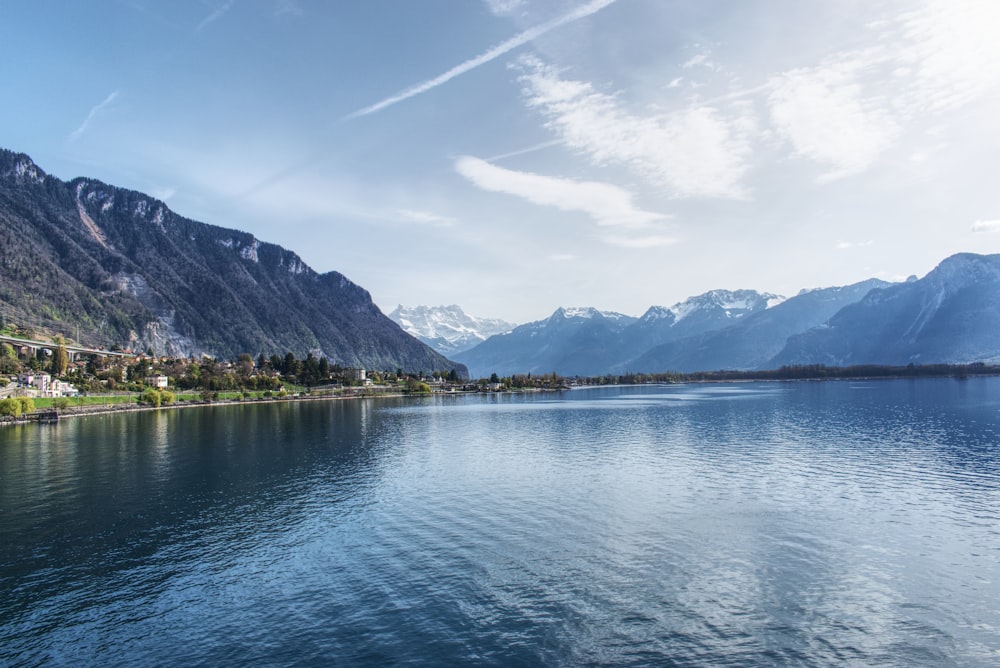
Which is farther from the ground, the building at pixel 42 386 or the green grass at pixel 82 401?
the building at pixel 42 386

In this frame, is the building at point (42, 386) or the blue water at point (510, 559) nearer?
the blue water at point (510, 559)

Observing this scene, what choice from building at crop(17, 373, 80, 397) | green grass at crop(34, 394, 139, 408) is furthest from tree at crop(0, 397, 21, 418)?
A: building at crop(17, 373, 80, 397)

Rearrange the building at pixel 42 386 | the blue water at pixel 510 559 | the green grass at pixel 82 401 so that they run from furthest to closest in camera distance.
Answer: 1. the building at pixel 42 386
2. the green grass at pixel 82 401
3. the blue water at pixel 510 559

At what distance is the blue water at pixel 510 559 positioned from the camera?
27.1 m

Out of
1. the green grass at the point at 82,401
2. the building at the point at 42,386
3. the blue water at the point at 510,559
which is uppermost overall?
the building at the point at 42,386

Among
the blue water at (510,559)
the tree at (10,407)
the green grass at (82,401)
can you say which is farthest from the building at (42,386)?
the blue water at (510,559)

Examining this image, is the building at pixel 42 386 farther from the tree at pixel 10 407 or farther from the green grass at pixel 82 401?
the tree at pixel 10 407

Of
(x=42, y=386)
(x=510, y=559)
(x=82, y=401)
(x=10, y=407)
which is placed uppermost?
(x=42, y=386)

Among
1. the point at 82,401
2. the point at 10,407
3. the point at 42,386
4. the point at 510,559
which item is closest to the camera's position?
the point at 510,559

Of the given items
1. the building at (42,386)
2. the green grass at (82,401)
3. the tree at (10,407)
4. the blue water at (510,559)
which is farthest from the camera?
the building at (42,386)

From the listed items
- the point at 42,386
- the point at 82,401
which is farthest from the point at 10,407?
the point at 42,386

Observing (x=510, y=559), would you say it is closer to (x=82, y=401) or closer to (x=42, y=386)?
(x=82, y=401)

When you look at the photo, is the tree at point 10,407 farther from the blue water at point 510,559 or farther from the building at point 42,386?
the blue water at point 510,559

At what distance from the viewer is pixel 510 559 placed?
3825 centimetres
